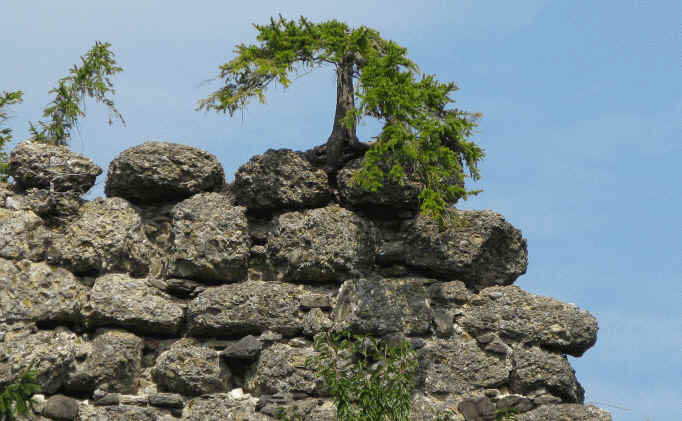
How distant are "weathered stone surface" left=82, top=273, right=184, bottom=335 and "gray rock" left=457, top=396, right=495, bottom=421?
3.13 m

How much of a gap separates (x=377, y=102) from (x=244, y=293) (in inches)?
98.9

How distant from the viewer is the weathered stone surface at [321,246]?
9195 mm

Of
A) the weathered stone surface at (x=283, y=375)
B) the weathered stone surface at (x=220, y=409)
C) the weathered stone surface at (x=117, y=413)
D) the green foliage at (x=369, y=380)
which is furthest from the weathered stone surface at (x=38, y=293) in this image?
the green foliage at (x=369, y=380)

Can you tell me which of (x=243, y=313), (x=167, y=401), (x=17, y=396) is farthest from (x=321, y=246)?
(x=17, y=396)

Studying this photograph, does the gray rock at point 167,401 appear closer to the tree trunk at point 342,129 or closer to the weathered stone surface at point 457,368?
the weathered stone surface at point 457,368

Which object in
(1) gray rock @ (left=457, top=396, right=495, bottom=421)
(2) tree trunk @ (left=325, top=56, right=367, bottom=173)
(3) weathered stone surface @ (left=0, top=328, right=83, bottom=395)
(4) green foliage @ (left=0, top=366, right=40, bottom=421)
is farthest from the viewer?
(2) tree trunk @ (left=325, top=56, right=367, bottom=173)

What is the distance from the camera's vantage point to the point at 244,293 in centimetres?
905

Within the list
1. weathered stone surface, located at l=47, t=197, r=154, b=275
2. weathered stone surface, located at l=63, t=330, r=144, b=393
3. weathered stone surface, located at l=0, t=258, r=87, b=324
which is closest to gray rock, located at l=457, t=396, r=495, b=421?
weathered stone surface, located at l=63, t=330, r=144, b=393

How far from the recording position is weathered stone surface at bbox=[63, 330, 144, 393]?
27.9 ft

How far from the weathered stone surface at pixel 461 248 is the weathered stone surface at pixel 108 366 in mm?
2874

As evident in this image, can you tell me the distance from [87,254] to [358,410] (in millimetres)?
3428

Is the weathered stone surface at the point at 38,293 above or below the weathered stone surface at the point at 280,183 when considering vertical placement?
below

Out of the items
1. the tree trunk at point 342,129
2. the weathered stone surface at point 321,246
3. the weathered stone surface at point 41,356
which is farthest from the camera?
the tree trunk at point 342,129

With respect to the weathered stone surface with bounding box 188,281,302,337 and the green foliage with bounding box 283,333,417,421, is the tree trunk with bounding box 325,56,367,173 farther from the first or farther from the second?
the green foliage with bounding box 283,333,417,421
